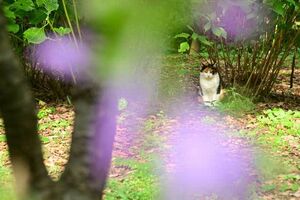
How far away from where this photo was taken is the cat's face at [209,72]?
7930 millimetres

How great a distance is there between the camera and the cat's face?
26.0ft

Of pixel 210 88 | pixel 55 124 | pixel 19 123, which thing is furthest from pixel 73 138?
pixel 210 88

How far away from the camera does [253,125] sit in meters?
6.74

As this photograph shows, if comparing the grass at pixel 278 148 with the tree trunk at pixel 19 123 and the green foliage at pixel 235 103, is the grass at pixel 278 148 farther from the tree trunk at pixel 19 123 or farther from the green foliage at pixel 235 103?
the tree trunk at pixel 19 123

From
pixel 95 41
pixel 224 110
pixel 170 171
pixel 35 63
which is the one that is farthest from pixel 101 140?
pixel 35 63

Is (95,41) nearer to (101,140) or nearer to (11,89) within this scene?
(11,89)

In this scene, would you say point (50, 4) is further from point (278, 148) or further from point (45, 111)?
point (278, 148)

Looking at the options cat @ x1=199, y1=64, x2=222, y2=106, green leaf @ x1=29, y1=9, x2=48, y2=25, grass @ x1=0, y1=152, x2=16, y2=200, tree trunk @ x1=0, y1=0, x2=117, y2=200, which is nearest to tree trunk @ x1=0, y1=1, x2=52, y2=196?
tree trunk @ x1=0, y1=0, x2=117, y2=200

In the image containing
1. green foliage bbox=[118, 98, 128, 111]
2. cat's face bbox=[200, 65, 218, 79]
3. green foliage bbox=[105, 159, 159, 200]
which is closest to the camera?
green foliage bbox=[105, 159, 159, 200]

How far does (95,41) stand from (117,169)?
14.4 ft

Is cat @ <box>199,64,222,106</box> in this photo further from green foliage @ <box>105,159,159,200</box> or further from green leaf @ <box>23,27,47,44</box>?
green leaf @ <box>23,27,47,44</box>

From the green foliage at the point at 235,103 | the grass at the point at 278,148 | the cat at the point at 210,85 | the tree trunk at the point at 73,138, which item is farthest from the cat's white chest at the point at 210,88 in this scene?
the tree trunk at the point at 73,138

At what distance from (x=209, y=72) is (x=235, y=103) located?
0.70 metres

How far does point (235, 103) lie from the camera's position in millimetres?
7566
